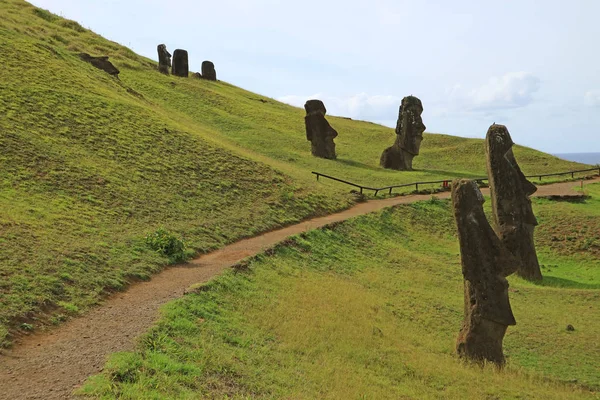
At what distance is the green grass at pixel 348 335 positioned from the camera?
10.5 metres

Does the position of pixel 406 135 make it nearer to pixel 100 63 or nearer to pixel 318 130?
pixel 318 130

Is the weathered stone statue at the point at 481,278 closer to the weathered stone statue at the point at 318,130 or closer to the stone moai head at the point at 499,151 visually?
the stone moai head at the point at 499,151

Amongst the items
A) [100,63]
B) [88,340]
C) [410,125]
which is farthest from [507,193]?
[100,63]

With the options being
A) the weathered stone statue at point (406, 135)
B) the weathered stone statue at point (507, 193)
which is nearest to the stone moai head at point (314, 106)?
the weathered stone statue at point (406, 135)

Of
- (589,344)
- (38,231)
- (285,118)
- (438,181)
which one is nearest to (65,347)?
(38,231)

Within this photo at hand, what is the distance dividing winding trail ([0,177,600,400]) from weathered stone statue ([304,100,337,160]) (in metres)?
28.2

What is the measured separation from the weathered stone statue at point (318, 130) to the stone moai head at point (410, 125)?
531 centimetres

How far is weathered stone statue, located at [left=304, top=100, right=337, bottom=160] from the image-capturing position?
46594mm

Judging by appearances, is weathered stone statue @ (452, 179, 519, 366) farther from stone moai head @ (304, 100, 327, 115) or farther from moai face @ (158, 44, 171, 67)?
moai face @ (158, 44, 171, 67)

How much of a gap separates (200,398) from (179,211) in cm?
1557

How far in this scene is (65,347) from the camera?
11.3 m

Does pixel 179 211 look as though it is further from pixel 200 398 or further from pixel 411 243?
pixel 200 398

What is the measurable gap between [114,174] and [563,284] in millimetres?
18759

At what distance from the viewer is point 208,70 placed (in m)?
77.4
